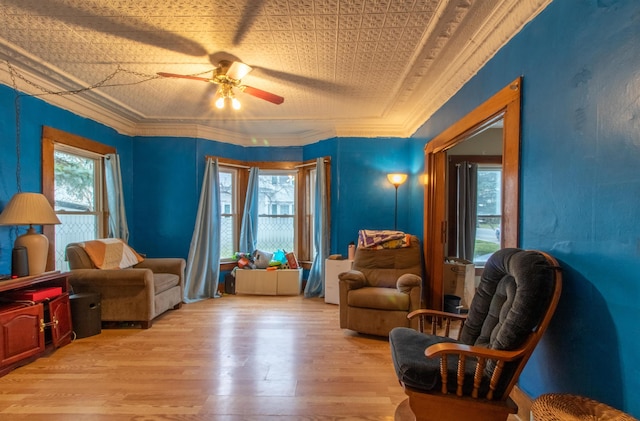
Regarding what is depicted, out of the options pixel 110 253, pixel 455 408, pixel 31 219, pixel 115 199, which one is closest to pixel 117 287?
pixel 110 253

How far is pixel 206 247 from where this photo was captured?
452cm

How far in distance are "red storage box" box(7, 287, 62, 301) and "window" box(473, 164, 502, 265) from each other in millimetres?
5122

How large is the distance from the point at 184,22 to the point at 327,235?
3.18 m

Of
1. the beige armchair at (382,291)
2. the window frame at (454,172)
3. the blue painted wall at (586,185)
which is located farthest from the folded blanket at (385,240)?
the blue painted wall at (586,185)

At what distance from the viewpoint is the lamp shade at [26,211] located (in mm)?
2553

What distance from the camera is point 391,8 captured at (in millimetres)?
1962

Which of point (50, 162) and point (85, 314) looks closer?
point (85, 314)

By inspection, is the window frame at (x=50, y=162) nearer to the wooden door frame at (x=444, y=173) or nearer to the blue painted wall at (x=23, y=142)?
the blue painted wall at (x=23, y=142)

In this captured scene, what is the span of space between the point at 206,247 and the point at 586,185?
4.31 meters

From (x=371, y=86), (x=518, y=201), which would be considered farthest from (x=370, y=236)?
(x=518, y=201)

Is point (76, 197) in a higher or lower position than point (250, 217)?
higher

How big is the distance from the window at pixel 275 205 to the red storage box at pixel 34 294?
7.56 feet

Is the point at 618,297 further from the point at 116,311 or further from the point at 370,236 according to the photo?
the point at 116,311

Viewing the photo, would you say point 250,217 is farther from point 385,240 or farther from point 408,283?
point 408,283
